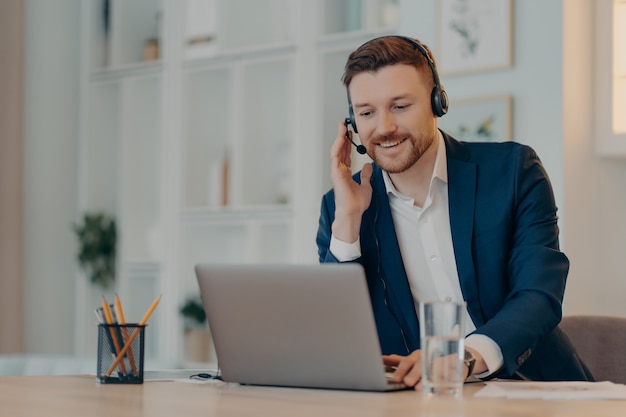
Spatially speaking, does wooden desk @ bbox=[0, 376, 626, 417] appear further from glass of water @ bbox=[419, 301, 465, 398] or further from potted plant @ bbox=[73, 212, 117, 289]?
potted plant @ bbox=[73, 212, 117, 289]

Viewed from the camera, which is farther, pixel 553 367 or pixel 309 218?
pixel 309 218

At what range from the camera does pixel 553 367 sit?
2043 mm

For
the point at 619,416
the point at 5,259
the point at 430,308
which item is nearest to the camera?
the point at 619,416

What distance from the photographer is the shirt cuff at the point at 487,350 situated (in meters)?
1.71

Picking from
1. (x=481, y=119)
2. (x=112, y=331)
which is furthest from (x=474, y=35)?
(x=112, y=331)

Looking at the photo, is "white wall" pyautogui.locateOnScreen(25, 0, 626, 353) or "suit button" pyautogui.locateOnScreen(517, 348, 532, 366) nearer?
"suit button" pyautogui.locateOnScreen(517, 348, 532, 366)

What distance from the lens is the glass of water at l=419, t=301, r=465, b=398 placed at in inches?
55.5

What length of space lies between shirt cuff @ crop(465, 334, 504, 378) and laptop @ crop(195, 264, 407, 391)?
0.80 feet

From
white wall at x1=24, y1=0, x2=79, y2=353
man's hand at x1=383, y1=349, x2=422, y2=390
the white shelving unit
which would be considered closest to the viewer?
man's hand at x1=383, y1=349, x2=422, y2=390

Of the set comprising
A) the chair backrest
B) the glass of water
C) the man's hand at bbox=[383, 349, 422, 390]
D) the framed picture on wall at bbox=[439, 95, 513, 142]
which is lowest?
the chair backrest

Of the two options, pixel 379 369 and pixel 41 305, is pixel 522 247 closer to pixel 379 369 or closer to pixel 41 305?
pixel 379 369

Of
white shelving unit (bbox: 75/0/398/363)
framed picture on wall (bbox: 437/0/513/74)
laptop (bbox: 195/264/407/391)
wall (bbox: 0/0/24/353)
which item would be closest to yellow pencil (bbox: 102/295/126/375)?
laptop (bbox: 195/264/407/391)

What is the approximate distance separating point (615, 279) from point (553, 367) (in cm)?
164

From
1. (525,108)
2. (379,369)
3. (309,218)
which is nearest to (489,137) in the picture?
(525,108)
